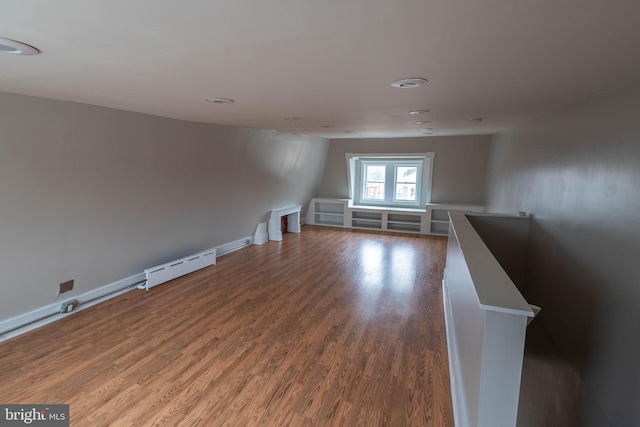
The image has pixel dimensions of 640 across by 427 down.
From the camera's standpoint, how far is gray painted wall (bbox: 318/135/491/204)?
6.78 m

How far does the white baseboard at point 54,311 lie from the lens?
2.81 metres

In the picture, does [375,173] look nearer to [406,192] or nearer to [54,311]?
[406,192]

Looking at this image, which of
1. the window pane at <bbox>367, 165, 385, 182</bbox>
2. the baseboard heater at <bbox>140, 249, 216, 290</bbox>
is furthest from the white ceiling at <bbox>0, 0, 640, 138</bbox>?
the window pane at <bbox>367, 165, 385, 182</bbox>

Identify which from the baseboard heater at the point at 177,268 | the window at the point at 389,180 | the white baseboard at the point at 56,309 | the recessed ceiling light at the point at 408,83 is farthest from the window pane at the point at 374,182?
the recessed ceiling light at the point at 408,83

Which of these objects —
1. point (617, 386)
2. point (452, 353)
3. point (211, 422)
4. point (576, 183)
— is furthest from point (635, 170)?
point (211, 422)

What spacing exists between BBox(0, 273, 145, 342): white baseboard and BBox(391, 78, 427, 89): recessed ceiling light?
3764mm

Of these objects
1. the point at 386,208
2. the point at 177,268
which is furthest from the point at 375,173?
the point at 177,268

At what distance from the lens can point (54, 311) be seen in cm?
314

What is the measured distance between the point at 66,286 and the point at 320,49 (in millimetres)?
3504

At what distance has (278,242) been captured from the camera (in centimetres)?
655

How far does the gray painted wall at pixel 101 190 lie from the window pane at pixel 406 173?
4.15 m

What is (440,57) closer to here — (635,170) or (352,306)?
(635,170)

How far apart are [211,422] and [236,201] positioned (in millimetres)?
3878

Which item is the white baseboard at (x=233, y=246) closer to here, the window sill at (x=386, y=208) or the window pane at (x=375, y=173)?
the window sill at (x=386, y=208)
